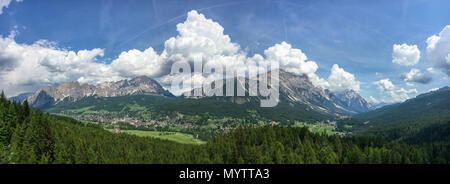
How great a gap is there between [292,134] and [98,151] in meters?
89.9

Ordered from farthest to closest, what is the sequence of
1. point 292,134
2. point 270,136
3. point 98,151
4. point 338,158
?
1. point 292,134
2. point 270,136
3. point 338,158
4. point 98,151
